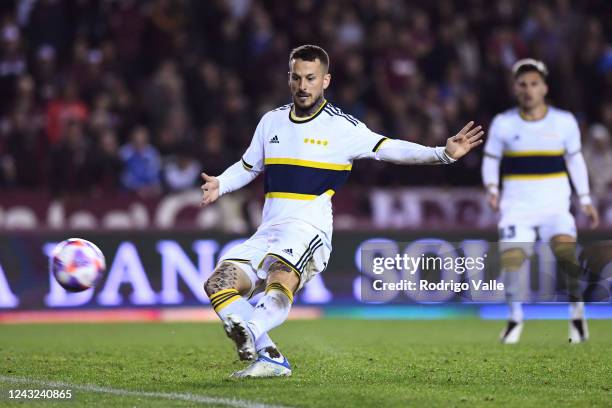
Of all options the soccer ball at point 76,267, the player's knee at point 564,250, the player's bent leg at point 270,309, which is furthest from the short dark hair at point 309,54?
the player's knee at point 564,250

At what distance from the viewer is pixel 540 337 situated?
496 inches

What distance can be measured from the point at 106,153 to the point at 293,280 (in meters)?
9.53

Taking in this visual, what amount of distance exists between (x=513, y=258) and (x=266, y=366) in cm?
424

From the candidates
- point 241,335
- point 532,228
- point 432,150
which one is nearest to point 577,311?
point 532,228

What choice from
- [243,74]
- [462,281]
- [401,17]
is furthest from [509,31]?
[462,281]

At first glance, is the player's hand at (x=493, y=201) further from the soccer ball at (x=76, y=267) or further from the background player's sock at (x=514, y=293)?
the soccer ball at (x=76, y=267)

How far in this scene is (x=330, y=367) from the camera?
368 inches

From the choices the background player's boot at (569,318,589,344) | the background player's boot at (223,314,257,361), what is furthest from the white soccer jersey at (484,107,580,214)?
the background player's boot at (223,314,257,361)

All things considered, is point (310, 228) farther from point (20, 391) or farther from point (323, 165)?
point (20, 391)

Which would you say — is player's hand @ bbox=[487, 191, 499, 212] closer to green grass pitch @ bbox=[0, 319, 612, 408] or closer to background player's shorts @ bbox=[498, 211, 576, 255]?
background player's shorts @ bbox=[498, 211, 576, 255]

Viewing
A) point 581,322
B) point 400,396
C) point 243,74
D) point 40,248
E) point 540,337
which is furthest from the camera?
point 243,74

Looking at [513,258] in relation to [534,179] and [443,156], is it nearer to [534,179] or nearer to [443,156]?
[534,179]

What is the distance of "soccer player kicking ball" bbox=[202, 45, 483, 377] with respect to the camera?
27.6 ft

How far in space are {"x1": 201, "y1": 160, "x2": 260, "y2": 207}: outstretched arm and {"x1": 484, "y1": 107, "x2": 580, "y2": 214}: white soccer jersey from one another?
3.76m
